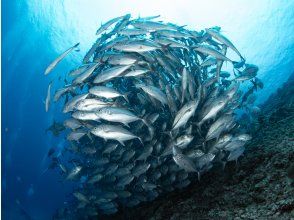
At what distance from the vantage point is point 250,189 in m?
4.57

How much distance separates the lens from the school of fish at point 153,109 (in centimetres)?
557

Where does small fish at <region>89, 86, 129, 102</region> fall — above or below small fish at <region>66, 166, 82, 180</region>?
above

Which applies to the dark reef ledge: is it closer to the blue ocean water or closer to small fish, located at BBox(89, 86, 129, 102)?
small fish, located at BBox(89, 86, 129, 102)

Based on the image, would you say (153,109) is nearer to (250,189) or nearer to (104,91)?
(104,91)

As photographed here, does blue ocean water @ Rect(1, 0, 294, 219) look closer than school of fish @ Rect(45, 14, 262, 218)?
No

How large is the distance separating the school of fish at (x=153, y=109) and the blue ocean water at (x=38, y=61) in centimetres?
1830

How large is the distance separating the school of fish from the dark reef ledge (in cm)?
33

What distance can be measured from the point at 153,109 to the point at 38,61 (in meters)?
21.3

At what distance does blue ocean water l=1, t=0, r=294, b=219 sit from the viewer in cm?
2323

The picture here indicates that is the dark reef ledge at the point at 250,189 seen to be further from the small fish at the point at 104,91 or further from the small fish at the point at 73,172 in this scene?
the small fish at the point at 104,91

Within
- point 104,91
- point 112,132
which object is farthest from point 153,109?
point 104,91

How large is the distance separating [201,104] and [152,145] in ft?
4.82

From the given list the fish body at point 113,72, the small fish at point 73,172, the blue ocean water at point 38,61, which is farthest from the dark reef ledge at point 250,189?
the blue ocean water at point 38,61

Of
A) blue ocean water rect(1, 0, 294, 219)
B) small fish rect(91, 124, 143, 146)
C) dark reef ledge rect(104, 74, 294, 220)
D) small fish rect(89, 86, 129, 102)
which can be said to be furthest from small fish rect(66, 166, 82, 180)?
blue ocean water rect(1, 0, 294, 219)
